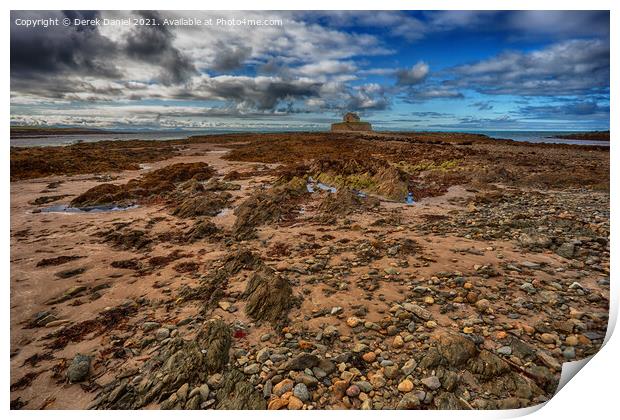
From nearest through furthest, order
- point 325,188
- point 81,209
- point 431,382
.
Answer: point 431,382, point 81,209, point 325,188

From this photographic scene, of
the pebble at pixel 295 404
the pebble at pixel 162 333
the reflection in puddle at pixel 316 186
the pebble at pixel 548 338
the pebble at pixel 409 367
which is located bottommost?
the pebble at pixel 162 333

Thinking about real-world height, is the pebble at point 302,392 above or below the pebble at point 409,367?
below

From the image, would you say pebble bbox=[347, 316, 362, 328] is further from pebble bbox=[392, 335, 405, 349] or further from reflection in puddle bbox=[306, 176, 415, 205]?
reflection in puddle bbox=[306, 176, 415, 205]

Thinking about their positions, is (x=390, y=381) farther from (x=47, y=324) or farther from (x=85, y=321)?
(x=47, y=324)

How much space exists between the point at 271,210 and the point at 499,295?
22.8 feet

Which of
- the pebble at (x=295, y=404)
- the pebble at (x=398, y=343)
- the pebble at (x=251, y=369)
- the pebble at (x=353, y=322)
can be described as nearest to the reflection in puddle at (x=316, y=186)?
the pebble at (x=353, y=322)

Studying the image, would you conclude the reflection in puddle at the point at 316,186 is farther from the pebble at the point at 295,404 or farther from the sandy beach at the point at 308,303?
the pebble at the point at 295,404

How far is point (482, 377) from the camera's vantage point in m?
3.51

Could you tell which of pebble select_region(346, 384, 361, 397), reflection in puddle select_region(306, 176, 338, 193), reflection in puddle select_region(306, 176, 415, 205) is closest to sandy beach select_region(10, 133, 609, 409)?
pebble select_region(346, 384, 361, 397)

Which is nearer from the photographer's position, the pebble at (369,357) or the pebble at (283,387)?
the pebble at (283,387)

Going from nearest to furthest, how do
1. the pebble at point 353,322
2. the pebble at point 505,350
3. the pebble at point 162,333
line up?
the pebble at point 505,350 → the pebble at point 162,333 → the pebble at point 353,322

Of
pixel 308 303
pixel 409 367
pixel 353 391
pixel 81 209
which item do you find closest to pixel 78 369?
pixel 308 303

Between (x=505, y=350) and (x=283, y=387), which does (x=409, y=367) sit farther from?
(x=283, y=387)

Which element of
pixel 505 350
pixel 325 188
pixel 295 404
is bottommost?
pixel 295 404
